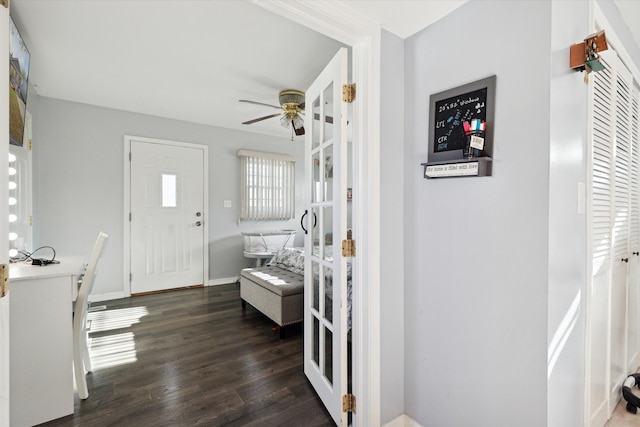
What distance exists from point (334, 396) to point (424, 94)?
1.70m

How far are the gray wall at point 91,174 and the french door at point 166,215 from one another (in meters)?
0.14

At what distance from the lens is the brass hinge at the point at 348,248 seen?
1.46 m

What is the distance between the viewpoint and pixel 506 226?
3.75ft

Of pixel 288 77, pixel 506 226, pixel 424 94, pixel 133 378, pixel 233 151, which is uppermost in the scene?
pixel 288 77

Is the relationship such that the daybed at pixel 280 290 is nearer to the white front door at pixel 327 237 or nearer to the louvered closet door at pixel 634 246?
the white front door at pixel 327 237

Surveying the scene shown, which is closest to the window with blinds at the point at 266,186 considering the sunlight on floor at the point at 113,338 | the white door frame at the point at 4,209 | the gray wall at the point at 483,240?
the sunlight on floor at the point at 113,338

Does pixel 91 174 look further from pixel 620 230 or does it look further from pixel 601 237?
pixel 620 230

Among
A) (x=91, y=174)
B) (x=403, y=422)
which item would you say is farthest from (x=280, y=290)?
(x=91, y=174)

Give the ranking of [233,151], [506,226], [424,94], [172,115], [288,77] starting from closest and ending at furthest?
[506,226] → [424,94] → [288,77] → [172,115] → [233,151]

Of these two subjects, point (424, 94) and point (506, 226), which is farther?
point (424, 94)

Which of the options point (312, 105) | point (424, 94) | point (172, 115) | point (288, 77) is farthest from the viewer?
point (172, 115)

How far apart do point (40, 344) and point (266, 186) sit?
3481 millimetres

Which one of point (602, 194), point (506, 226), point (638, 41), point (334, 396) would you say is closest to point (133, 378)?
point (334, 396)

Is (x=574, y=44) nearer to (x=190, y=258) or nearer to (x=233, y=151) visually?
(x=233, y=151)
